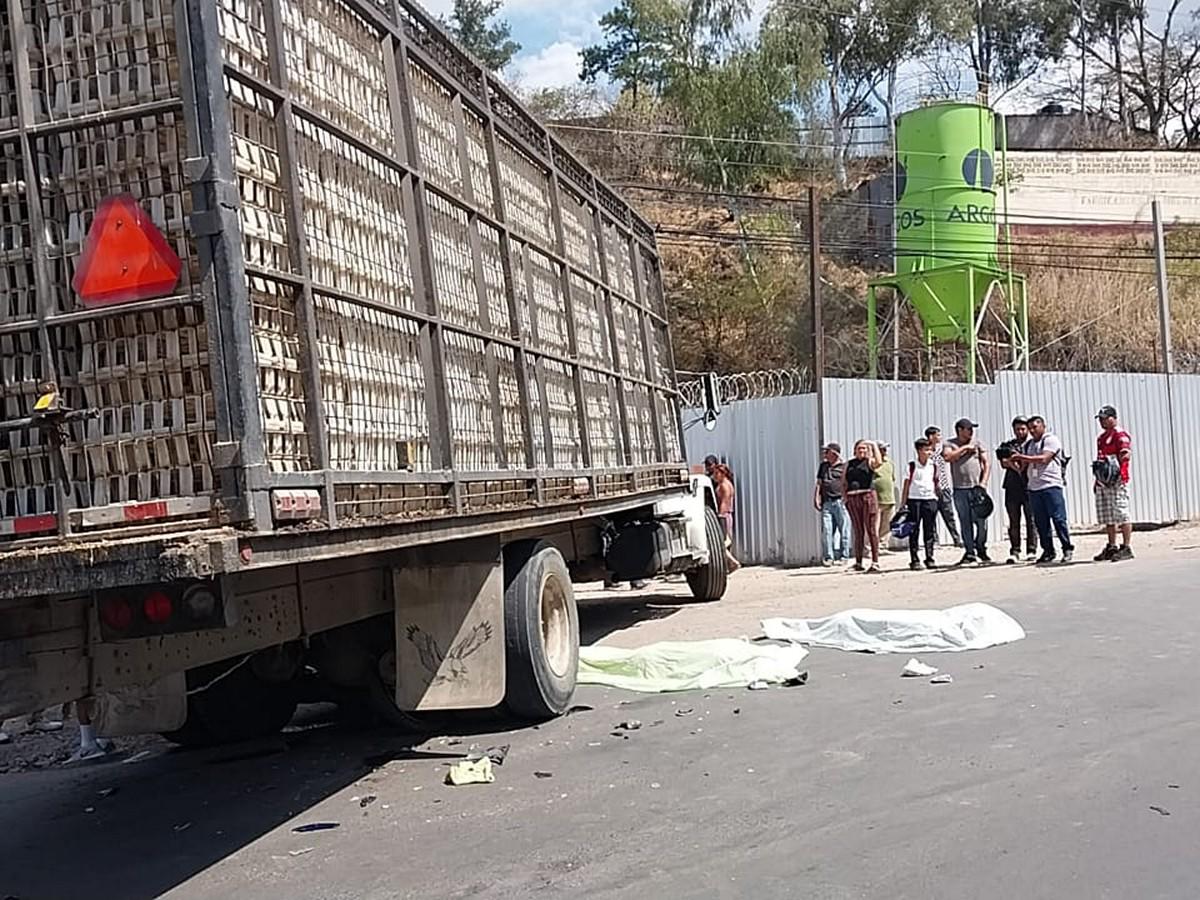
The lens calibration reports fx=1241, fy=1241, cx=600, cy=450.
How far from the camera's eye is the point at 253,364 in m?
4.18

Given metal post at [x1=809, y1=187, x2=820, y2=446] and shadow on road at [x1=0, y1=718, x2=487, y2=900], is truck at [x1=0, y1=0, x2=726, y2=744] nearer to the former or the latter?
shadow on road at [x1=0, y1=718, x2=487, y2=900]

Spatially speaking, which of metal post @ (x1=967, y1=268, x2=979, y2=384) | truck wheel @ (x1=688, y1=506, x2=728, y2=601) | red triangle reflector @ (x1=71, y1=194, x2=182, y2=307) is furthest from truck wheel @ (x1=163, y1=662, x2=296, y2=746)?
metal post @ (x1=967, y1=268, x2=979, y2=384)

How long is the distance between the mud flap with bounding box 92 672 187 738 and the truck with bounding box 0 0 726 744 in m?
0.02

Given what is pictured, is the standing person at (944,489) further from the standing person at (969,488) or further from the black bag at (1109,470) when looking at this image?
the black bag at (1109,470)

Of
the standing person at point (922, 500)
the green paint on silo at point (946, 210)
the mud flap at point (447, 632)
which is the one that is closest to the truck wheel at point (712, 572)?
the standing person at point (922, 500)

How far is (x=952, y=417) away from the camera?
1831cm

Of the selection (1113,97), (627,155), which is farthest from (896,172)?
(1113,97)

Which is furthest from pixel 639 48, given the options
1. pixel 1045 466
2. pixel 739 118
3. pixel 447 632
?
pixel 447 632

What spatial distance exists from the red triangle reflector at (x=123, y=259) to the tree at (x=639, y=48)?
36029mm

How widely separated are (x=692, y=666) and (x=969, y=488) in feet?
23.5

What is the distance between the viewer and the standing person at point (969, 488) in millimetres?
14477

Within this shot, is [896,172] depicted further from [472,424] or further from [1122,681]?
[472,424]

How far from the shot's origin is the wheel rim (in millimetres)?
7496

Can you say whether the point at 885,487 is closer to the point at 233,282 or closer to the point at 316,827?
the point at 316,827
